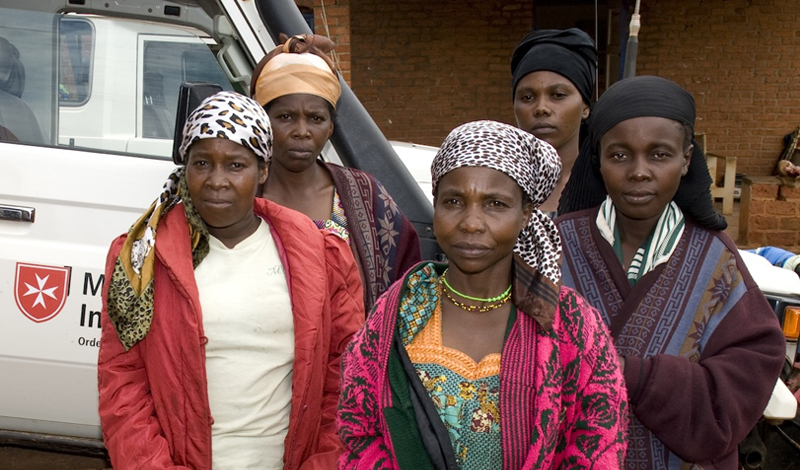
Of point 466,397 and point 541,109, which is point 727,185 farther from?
point 466,397

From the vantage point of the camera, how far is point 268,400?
6.55ft

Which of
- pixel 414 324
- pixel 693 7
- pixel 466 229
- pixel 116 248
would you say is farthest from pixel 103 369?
pixel 693 7

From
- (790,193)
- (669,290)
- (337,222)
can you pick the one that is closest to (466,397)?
(669,290)

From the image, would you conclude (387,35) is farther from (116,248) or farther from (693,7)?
(116,248)

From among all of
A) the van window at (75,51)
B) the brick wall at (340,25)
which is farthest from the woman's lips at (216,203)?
the brick wall at (340,25)

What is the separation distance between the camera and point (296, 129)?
241cm

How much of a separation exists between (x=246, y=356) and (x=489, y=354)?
657 millimetres

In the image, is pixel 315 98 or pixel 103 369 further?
pixel 315 98

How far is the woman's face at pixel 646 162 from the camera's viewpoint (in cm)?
192

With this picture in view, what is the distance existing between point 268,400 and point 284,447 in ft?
0.43

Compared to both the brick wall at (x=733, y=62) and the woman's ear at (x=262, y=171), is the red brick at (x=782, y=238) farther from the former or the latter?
the woman's ear at (x=262, y=171)

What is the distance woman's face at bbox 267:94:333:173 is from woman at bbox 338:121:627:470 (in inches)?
30.3

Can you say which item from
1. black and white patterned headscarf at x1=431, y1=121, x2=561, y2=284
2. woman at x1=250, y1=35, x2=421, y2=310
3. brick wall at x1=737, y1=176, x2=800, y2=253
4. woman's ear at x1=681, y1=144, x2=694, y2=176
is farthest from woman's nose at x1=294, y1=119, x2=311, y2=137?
brick wall at x1=737, y1=176, x2=800, y2=253

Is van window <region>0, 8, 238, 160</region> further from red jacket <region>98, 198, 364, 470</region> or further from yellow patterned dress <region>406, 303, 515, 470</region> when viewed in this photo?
yellow patterned dress <region>406, 303, 515, 470</region>
